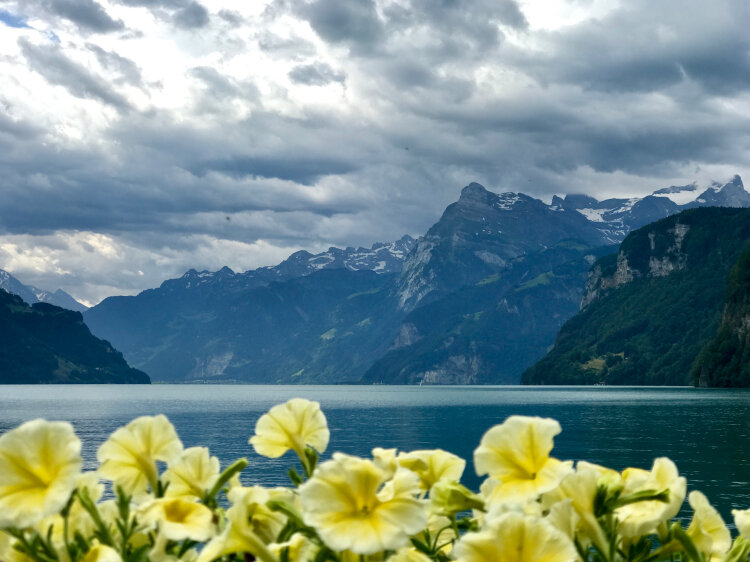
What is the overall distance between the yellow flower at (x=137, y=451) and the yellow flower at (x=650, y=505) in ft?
4.90

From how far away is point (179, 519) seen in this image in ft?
8.04

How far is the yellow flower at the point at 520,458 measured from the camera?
2.39 metres

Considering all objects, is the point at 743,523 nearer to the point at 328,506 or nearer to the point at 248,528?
the point at 328,506

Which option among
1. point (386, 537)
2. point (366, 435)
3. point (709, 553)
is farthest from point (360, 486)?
point (366, 435)

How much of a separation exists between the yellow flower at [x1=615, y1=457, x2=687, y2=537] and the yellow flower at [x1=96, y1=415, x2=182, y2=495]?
1.49m

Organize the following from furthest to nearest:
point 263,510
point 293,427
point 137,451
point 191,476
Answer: point 293,427
point 191,476
point 137,451
point 263,510

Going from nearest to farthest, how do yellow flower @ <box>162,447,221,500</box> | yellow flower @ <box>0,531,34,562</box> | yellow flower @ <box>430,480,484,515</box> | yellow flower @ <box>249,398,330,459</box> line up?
yellow flower @ <box>0,531,34,562</box>
yellow flower @ <box>430,480,484,515</box>
yellow flower @ <box>162,447,221,500</box>
yellow flower @ <box>249,398,330,459</box>

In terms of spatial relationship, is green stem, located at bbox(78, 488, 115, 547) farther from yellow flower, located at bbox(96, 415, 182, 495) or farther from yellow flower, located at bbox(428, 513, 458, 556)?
yellow flower, located at bbox(428, 513, 458, 556)

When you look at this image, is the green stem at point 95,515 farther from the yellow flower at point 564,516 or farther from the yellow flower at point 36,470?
the yellow flower at point 564,516

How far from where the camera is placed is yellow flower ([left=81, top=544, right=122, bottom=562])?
2223 millimetres

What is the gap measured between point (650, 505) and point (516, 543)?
73cm

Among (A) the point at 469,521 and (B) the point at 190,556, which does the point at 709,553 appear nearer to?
(A) the point at 469,521

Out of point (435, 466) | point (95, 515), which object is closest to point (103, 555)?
point (95, 515)

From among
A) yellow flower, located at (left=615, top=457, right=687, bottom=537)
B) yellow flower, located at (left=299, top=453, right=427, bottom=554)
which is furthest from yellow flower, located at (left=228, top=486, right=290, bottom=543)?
yellow flower, located at (left=615, top=457, right=687, bottom=537)
